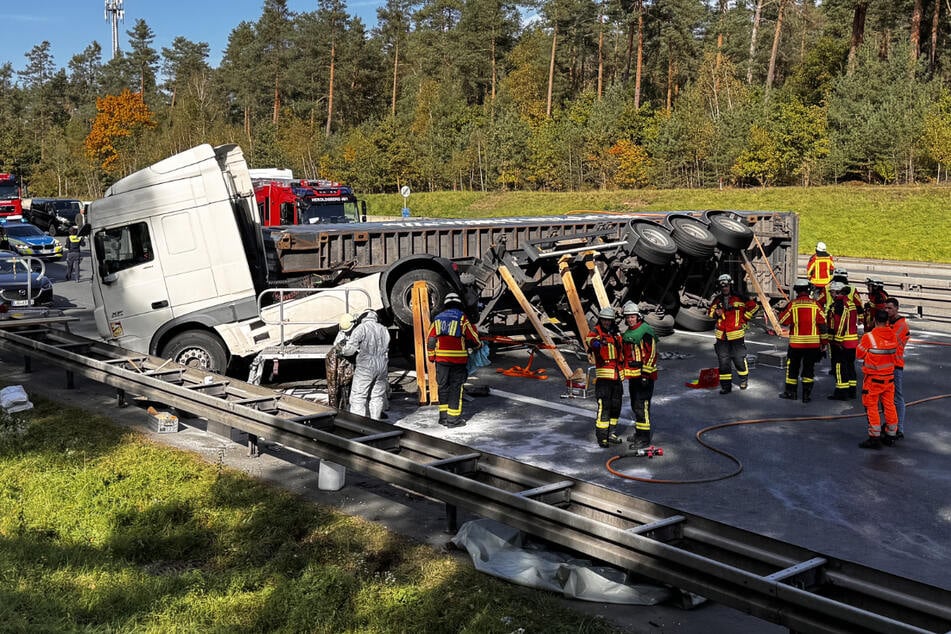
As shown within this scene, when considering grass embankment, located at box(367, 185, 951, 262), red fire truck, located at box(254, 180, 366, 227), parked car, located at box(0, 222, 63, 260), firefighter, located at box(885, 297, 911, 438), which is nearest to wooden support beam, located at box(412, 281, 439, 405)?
firefighter, located at box(885, 297, 911, 438)

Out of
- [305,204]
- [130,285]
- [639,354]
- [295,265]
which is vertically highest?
[305,204]

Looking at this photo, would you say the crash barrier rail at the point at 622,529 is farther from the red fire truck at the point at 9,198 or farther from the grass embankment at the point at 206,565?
the red fire truck at the point at 9,198

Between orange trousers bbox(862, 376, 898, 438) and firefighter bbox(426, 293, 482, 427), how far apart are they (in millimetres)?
4161

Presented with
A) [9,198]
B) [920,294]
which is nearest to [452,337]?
[920,294]

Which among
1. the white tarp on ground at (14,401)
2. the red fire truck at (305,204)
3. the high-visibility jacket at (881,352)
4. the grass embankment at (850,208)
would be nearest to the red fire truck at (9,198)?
the red fire truck at (305,204)

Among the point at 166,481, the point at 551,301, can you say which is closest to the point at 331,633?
the point at 166,481

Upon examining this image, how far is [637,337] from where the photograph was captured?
9.60 meters

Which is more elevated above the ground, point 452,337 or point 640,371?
point 452,337

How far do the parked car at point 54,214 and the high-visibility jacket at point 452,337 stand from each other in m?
36.3

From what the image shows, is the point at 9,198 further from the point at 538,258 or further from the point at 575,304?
the point at 575,304

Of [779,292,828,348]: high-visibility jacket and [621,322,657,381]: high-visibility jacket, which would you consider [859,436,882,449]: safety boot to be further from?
[621,322,657,381]: high-visibility jacket

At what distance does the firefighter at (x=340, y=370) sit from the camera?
32.9ft

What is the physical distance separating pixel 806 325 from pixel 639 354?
320cm

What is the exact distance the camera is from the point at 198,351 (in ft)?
40.4
